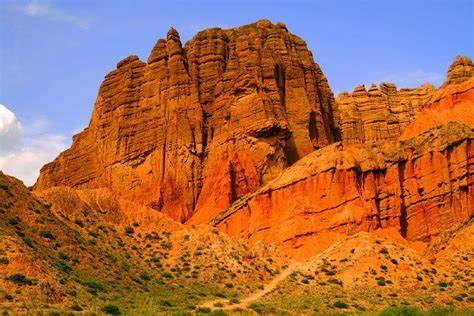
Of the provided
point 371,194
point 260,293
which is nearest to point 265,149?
point 371,194

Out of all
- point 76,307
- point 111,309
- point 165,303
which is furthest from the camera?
point 165,303

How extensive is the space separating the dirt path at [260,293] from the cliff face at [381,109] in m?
40.4

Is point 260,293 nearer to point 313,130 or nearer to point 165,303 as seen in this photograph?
point 165,303

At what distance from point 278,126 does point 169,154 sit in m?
A: 14.2

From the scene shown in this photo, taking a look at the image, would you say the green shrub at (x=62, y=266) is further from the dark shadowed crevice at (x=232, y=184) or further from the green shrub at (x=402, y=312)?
the dark shadowed crevice at (x=232, y=184)

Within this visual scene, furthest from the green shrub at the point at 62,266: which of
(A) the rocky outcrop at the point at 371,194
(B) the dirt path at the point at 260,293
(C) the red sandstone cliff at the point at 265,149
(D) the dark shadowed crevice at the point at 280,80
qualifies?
(D) the dark shadowed crevice at the point at 280,80

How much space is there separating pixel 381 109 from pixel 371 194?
51.2m

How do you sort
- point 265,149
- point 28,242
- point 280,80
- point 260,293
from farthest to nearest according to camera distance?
point 280,80 < point 265,149 < point 260,293 < point 28,242

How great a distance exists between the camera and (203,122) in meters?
101

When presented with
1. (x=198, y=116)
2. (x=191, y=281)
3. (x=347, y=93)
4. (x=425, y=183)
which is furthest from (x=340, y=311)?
(x=347, y=93)

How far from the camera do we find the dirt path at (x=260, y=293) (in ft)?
183

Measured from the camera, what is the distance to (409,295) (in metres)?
63.3

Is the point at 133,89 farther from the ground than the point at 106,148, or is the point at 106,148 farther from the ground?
the point at 133,89

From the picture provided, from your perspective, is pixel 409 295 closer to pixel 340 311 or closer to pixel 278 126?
pixel 340 311
